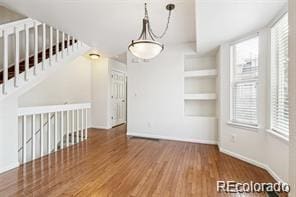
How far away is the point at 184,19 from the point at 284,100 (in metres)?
2.05

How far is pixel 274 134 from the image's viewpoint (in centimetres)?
249

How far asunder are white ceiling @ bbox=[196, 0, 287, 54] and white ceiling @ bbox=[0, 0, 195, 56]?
43cm

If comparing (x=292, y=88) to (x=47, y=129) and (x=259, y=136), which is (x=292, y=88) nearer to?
(x=259, y=136)

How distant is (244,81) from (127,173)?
8.59 ft

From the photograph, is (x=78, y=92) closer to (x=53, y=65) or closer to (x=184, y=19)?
(x=53, y=65)

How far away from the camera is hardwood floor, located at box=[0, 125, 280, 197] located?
85.6 inches

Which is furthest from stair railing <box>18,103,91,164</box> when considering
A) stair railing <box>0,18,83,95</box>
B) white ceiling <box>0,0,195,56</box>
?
white ceiling <box>0,0,195,56</box>

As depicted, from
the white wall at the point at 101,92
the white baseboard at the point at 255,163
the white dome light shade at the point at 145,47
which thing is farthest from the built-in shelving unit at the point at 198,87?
the white wall at the point at 101,92

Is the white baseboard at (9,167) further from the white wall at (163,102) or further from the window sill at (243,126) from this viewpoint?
the window sill at (243,126)

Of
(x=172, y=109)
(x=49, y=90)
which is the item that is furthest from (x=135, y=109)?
(x=49, y=90)

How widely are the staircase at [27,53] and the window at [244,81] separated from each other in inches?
138

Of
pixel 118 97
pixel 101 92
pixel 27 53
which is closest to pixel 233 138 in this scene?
pixel 27 53

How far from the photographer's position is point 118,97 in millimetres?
6836

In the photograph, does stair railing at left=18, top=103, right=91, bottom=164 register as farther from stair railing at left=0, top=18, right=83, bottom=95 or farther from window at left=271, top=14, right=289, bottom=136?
window at left=271, top=14, right=289, bottom=136
